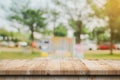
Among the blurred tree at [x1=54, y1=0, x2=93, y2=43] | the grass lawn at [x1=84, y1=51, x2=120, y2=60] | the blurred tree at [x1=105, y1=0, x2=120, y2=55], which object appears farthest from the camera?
the blurred tree at [x1=54, y1=0, x2=93, y2=43]

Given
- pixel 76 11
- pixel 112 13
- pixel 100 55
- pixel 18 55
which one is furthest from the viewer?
pixel 76 11

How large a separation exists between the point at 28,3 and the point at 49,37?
1.64 feet

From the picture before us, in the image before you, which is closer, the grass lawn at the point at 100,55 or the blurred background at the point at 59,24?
the grass lawn at the point at 100,55

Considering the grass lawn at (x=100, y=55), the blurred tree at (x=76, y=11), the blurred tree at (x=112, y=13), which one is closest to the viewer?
the grass lawn at (x=100, y=55)

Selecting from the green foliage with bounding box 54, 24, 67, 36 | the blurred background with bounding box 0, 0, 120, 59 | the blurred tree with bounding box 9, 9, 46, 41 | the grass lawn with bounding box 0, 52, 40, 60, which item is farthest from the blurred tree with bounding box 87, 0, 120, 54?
the grass lawn with bounding box 0, 52, 40, 60

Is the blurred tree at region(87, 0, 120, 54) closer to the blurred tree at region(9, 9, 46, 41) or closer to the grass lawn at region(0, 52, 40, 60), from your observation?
the blurred tree at region(9, 9, 46, 41)

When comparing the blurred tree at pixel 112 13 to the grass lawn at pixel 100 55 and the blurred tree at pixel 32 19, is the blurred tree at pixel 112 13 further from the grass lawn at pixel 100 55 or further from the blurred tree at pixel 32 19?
the blurred tree at pixel 32 19

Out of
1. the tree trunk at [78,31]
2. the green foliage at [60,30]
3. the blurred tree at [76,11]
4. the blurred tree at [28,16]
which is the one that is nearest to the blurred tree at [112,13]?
the blurred tree at [76,11]

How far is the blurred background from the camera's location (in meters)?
3.12

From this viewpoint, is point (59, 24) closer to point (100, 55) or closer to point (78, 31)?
point (78, 31)

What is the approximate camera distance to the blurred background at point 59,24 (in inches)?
123

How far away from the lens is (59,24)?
3162mm

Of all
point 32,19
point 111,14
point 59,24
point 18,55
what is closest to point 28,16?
point 32,19

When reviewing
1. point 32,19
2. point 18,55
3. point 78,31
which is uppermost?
point 32,19
